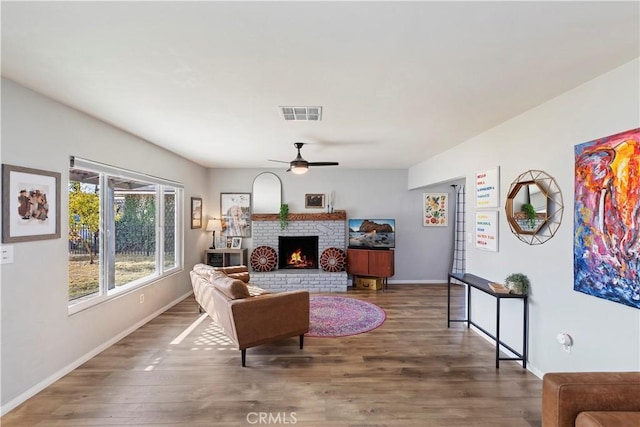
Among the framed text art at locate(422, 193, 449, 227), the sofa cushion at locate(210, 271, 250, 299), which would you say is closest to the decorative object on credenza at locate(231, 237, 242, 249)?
the sofa cushion at locate(210, 271, 250, 299)

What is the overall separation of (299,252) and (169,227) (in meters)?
2.69

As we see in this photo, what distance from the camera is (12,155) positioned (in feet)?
7.31

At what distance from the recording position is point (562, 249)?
2453 mm

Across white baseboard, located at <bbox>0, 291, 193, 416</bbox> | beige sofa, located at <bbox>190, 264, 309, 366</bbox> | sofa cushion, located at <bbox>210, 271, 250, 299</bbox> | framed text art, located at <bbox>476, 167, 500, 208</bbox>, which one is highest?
framed text art, located at <bbox>476, 167, 500, 208</bbox>

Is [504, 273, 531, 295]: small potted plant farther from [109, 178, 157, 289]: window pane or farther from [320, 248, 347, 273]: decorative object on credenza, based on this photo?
[109, 178, 157, 289]: window pane

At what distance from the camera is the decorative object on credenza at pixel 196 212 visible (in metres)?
5.48

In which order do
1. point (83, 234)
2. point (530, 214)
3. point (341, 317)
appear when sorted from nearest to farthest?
point (530, 214)
point (83, 234)
point (341, 317)

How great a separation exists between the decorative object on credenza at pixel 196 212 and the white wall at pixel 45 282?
2019 mm

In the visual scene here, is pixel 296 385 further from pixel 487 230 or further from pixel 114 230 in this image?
pixel 114 230

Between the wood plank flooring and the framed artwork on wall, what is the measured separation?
293cm

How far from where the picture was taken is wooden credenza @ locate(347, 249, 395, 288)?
5.73m

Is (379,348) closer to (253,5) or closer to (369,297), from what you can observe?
→ (369,297)

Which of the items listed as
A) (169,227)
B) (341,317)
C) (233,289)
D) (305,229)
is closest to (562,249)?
(341,317)

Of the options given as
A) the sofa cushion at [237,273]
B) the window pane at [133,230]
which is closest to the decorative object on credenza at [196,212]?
the window pane at [133,230]
